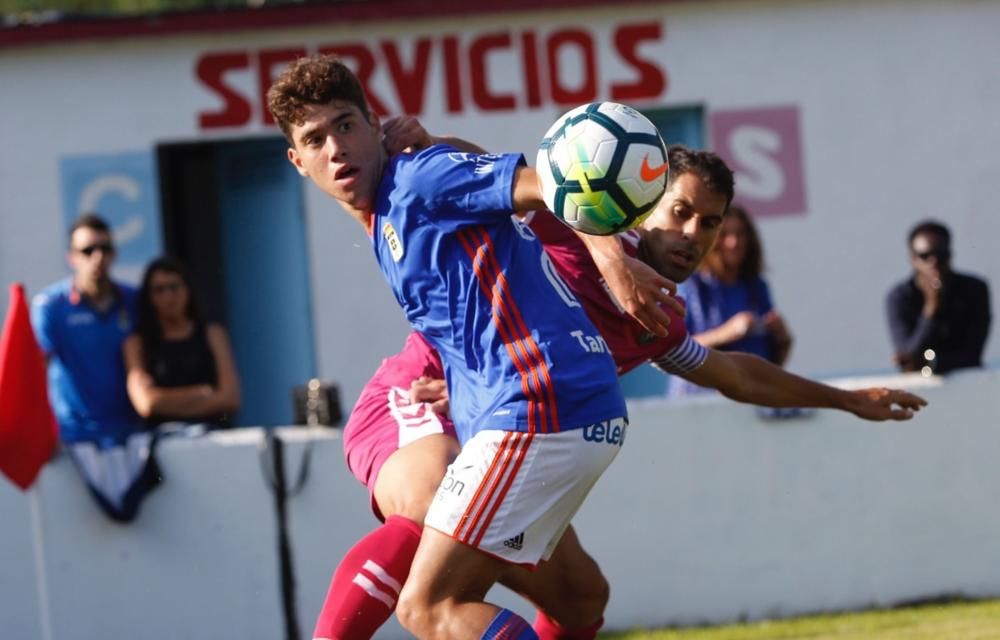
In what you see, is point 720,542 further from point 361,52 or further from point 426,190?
point 361,52

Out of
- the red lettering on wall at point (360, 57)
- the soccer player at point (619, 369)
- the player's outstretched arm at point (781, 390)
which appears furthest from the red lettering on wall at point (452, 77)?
the player's outstretched arm at point (781, 390)

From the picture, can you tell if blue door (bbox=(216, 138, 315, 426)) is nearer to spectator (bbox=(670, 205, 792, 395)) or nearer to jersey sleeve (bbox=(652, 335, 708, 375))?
spectator (bbox=(670, 205, 792, 395))

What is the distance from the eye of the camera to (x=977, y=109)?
43.6 ft

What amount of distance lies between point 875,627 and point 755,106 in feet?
18.6

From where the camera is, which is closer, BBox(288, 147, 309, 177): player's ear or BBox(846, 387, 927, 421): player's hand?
BBox(288, 147, 309, 177): player's ear

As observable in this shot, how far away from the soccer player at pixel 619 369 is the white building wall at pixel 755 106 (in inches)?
275

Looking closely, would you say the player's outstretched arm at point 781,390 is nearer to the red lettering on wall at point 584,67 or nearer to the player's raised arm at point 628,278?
the player's raised arm at point 628,278

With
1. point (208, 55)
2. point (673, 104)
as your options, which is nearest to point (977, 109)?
point (673, 104)

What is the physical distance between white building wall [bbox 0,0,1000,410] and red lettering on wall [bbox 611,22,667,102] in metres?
0.06

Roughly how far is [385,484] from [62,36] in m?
8.09

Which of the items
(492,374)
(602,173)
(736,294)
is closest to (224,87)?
(736,294)

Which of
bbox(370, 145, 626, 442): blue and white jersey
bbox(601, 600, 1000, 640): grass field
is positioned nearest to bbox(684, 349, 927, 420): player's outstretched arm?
bbox(370, 145, 626, 442): blue and white jersey

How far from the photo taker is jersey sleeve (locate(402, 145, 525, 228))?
4781mm

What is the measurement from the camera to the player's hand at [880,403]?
6.01 meters
